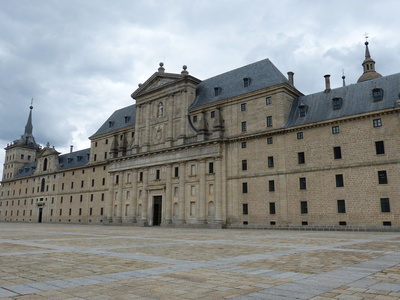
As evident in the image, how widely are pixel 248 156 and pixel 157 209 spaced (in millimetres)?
18333

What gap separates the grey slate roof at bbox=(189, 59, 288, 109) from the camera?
4619 cm

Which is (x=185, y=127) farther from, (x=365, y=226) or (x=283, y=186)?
(x=365, y=226)

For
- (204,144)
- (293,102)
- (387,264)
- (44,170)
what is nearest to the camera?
A: (387,264)

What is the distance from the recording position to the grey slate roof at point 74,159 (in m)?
75.9

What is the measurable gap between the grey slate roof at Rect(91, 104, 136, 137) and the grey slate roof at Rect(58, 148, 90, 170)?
7.49 metres

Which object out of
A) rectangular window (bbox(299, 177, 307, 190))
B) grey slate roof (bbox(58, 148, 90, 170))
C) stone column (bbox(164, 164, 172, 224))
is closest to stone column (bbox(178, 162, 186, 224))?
stone column (bbox(164, 164, 172, 224))


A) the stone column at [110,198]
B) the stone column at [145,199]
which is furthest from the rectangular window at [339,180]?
the stone column at [110,198]

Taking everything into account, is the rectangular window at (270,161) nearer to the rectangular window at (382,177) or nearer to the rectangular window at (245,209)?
the rectangular window at (245,209)

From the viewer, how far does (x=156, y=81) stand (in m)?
57.9

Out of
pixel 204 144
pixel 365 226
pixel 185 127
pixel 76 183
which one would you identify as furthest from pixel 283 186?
pixel 76 183

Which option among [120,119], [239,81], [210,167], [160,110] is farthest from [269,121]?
[120,119]

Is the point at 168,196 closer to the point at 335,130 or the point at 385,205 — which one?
the point at 335,130

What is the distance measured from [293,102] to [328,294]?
1592 inches

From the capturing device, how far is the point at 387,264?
10359mm
